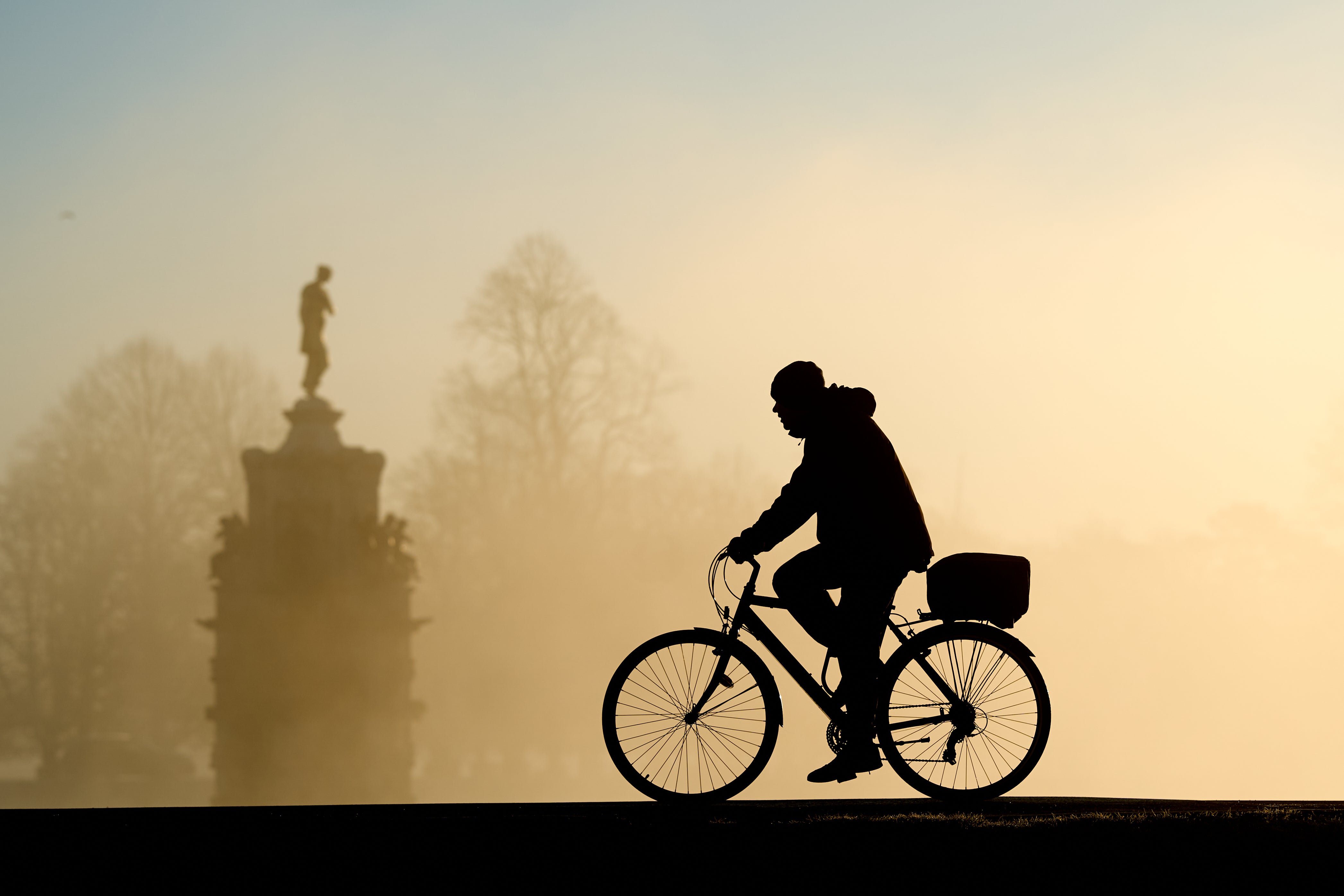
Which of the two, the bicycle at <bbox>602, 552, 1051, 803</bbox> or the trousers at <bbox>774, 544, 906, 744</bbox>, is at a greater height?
the trousers at <bbox>774, 544, 906, 744</bbox>

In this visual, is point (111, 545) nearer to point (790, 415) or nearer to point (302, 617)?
point (302, 617)

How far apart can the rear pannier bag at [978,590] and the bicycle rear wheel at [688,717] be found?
2.51ft

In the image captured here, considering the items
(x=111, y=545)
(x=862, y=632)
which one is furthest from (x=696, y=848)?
(x=111, y=545)

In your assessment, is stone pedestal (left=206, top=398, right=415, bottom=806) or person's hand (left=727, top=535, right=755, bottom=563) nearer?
person's hand (left=727, top=535, right=755, bottom=563)

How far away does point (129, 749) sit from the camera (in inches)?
1567

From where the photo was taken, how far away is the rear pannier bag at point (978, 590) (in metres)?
6.47

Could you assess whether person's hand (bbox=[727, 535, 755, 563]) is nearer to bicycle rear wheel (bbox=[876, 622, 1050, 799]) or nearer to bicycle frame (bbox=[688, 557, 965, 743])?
bicycle frame (bbox=[688, 557, 965, 743])

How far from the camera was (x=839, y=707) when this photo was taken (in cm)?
654

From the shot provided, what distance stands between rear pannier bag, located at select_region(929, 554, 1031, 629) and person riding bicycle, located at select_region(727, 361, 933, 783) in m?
0.12

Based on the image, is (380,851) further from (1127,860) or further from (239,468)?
(239,468)

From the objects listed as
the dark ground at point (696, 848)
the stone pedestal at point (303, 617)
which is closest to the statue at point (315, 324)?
the stone pedestal at point (303, 617)

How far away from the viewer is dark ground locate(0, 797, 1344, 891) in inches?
196

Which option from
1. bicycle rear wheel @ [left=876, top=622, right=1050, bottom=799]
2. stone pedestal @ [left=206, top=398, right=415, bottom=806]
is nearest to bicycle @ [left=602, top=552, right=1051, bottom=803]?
bicycle rear wheel @ [left=876, top=622, right=1050, bottom=799]

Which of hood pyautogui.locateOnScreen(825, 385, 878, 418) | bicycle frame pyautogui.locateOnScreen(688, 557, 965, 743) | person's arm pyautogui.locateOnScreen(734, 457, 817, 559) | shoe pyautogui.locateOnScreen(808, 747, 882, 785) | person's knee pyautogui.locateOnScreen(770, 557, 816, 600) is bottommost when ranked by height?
shoe pyautogui.locateOnScreen(808, 747, 882, 785)
